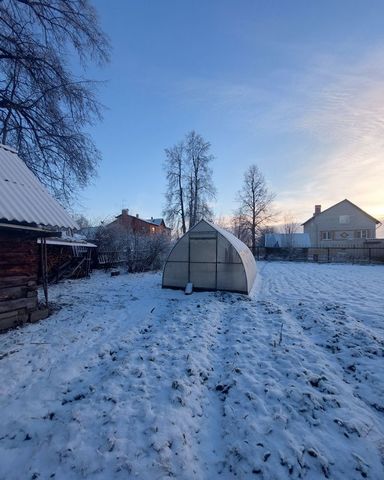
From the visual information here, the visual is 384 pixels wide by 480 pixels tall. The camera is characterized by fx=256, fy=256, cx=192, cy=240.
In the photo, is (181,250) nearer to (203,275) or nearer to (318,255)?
(203,275)

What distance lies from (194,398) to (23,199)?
594cm

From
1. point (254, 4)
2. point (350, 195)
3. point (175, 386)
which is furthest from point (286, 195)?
point (175, 386)

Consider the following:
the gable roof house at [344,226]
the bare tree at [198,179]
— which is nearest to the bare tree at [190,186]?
the bare tree at [198,179]

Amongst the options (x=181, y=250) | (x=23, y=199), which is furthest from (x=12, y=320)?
(x=181, y=250)

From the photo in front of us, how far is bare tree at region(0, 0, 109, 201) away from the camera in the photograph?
8.23 m

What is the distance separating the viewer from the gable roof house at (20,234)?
229 inches

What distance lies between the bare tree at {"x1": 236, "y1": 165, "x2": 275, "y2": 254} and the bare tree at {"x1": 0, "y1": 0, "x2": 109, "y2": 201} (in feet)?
88.6

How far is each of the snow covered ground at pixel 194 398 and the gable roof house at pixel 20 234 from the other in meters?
0.61

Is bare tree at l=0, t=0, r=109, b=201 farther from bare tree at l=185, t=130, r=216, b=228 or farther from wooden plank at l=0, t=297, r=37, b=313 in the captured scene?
bare tree at l=185, t=130, r=216, b=228

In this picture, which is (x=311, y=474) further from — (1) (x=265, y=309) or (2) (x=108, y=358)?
(1) (x=265, y=309)

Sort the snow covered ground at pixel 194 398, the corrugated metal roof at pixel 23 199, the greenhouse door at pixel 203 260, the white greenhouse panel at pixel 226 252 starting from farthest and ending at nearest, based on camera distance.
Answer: the greenhouse door at pixel 203 260 → the white greenhouse panel at pixel 226 252 → the corrugated metal roof at pixel 23 199 → the snow covered ground at pixel 194 398

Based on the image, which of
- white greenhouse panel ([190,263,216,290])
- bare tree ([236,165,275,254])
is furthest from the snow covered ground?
bare tree ([236,165,275,254])

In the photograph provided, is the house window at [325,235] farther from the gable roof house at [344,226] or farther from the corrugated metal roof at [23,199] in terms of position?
the corrugated metal roof at [23,199]

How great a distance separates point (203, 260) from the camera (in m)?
10.4
